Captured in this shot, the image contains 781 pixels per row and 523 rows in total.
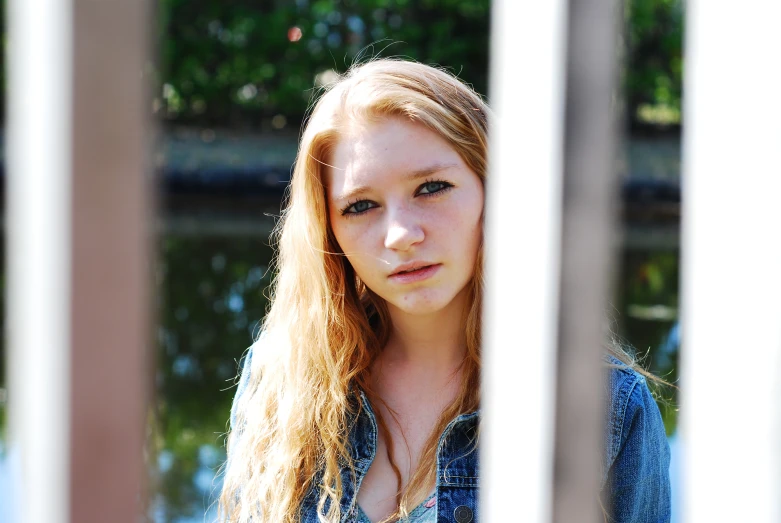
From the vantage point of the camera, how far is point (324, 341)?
148 centimetres

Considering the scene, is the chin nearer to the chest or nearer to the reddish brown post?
the chest

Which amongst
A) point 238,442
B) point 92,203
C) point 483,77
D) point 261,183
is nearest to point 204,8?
point 261,183

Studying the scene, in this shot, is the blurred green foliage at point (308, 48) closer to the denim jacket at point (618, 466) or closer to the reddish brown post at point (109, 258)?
the denim jacket at point (618, 466)

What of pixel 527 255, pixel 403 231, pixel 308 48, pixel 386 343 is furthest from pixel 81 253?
pixel 308 48

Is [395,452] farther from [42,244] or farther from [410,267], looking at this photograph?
[42,244]

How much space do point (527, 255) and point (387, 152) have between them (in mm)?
836

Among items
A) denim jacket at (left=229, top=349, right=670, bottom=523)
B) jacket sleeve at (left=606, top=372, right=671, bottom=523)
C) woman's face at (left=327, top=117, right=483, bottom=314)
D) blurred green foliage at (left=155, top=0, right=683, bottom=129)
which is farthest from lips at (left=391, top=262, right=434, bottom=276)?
blurred green foliage at (left=155, top=0, right=683, bottom=129)

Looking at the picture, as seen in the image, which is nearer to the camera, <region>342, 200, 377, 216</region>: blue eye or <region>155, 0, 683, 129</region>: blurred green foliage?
<region>342, 200, 377, 216</region>: blue eye

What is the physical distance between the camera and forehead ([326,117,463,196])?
1308 mm

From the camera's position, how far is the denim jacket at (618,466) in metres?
1.26

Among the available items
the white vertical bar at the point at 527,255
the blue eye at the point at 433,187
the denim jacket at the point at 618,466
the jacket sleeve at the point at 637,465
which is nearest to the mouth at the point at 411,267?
the blue eye at the point at 433,187

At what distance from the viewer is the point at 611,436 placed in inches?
50.0

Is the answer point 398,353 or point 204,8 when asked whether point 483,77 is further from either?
point 398,353

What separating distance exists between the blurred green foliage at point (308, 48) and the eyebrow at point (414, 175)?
33.2ft
